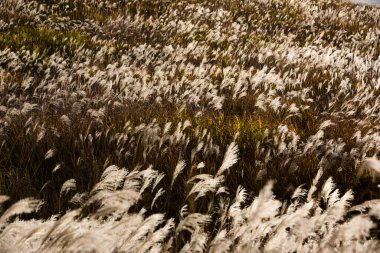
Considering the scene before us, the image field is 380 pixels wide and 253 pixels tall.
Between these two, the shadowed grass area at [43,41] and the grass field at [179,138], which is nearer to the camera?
the grass field at [179,138]

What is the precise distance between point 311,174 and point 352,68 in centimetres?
425

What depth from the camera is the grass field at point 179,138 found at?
143 cm

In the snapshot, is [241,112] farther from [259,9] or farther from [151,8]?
[259,9]

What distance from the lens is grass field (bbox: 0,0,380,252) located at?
56.2 inches

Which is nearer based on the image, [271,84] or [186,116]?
[186,116]

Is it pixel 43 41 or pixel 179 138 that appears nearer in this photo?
pixel 179 138

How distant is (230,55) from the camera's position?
274 inches

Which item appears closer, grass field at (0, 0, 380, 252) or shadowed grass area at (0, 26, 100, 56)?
grass field at (0, 0, 380, 252)

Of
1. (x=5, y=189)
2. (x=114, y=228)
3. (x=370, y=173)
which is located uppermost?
(x=114, y=228)

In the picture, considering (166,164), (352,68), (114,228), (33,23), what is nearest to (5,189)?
(166,164)

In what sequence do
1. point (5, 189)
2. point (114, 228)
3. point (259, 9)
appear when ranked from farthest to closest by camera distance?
point (259, 9), point (5, 189), point (114, 228)

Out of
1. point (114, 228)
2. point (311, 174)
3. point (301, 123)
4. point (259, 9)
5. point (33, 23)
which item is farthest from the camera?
point (259, 9)

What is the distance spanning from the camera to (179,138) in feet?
9.61

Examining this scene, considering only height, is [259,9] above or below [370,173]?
above
